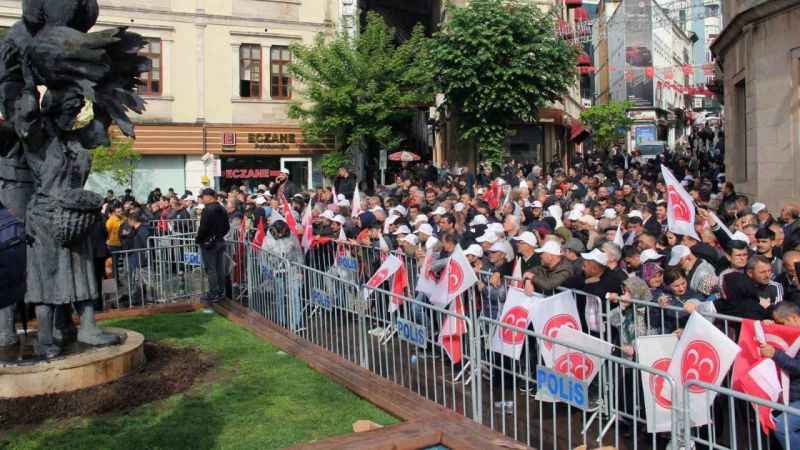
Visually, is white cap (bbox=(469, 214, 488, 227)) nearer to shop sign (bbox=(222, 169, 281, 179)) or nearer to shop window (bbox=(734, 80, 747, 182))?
shop window (bbox=(734, 80, 747, 182))

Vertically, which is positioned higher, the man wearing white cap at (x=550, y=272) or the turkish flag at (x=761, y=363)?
the man wearing white cap at (x=550, y=272)

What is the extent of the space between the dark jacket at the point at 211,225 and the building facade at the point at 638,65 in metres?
54.9

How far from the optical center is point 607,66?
75688mm

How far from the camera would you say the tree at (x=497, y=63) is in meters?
25.5

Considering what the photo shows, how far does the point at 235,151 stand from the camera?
30.3 m

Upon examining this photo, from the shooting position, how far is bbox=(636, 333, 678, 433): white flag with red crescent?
5312 mm

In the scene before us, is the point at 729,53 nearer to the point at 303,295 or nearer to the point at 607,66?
the point at 303,295

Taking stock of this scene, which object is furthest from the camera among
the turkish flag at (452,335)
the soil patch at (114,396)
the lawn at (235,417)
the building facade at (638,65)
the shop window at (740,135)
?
the building facade at (638,65)

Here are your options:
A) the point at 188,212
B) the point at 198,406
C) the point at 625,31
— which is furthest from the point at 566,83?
the point at 625,31

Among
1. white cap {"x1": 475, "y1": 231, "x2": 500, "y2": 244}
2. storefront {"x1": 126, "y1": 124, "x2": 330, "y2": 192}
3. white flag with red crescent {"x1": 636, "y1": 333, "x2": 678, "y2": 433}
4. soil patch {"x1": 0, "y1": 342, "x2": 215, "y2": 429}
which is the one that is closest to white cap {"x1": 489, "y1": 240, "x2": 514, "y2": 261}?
white cap {"x1": 475, "y1": 231, "x2": 500, "y2": 244}

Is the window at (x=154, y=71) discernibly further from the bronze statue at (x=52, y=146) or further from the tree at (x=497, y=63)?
the bronze statue at (x=52, y=146)

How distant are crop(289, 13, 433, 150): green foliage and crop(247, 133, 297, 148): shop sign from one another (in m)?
1.33

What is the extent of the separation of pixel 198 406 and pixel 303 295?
321cm

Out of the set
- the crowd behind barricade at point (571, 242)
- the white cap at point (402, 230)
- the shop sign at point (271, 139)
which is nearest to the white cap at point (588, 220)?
the crowd behind barricade at point (571, 242)
